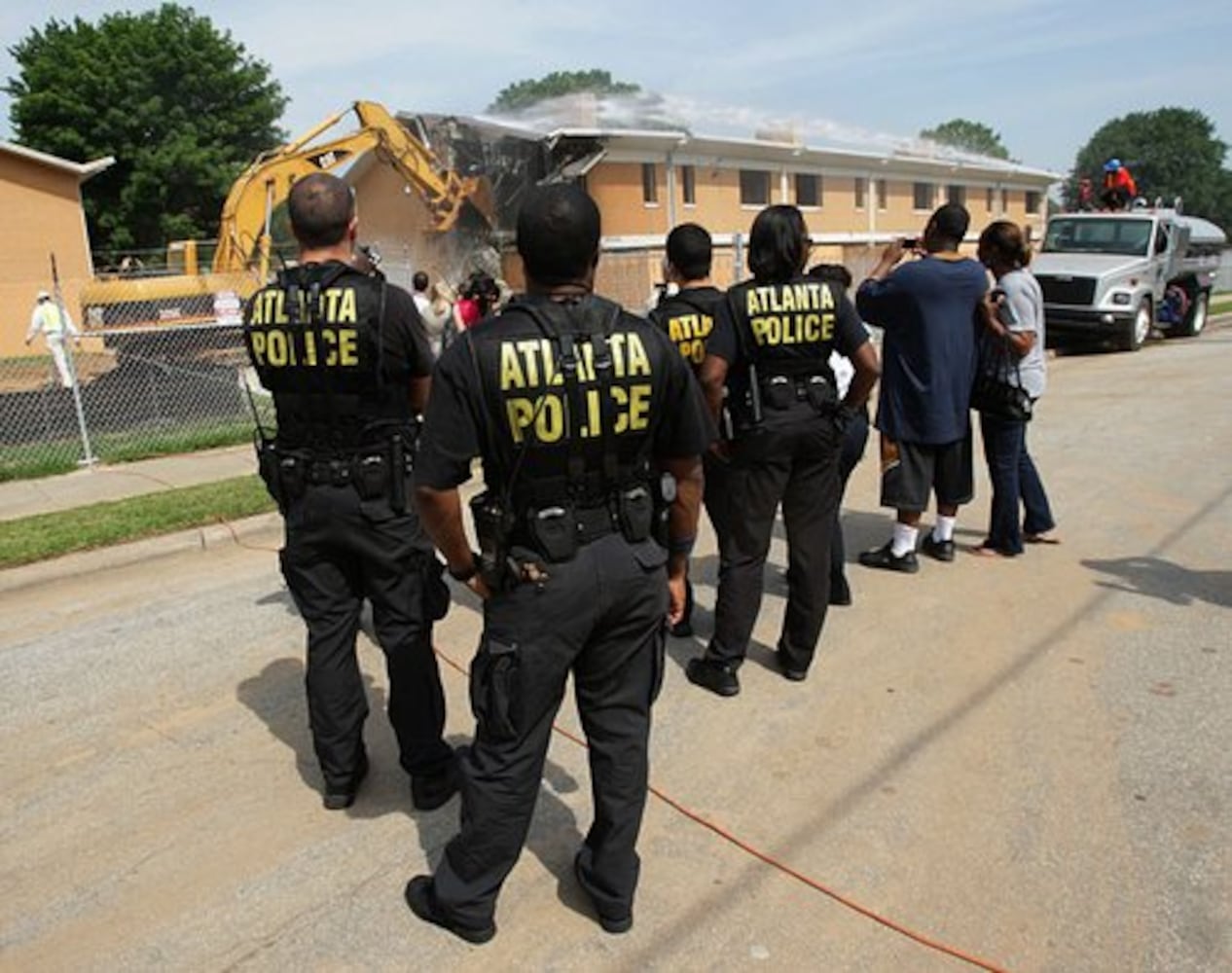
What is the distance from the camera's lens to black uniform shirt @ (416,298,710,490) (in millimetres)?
2291

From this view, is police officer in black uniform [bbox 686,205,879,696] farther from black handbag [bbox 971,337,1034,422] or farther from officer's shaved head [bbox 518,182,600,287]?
black handbag [bbox 971,337,1034,422]

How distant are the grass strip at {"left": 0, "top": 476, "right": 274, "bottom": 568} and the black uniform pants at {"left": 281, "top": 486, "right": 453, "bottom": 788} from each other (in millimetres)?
4039

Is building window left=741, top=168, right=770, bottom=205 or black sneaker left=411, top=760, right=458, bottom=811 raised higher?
building window left=741, top=168, right=770, bottom=205

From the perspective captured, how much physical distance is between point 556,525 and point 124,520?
5.74 meters

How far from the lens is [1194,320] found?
1962 cm

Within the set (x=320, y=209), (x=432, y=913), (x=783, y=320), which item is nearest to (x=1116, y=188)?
(x=783, y=320)

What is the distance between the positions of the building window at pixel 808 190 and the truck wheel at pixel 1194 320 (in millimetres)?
14316

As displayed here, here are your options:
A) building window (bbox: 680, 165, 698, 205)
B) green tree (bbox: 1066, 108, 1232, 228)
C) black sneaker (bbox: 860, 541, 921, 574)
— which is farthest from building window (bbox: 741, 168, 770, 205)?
green tree (bbox: 1066, 108, 1232, 228)

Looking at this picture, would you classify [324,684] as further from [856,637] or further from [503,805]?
[856,637]

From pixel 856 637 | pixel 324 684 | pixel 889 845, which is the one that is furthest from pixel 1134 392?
pixel 324 684

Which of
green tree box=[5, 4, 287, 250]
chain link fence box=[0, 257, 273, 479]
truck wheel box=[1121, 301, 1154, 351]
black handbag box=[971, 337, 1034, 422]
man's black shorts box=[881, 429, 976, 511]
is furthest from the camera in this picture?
green tree box=[5, 4, 287, 250]

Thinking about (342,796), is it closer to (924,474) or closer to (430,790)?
(430,790)

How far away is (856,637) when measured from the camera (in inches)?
182

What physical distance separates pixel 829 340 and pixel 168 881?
3.09 m
